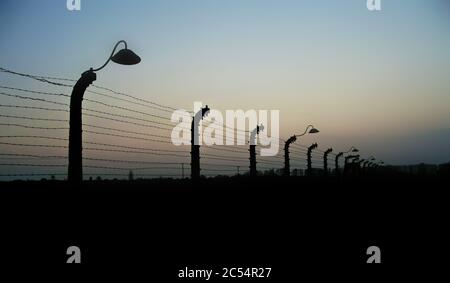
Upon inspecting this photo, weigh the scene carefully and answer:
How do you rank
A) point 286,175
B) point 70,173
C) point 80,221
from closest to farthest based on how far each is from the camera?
point 80,221, point 70,173, point 286,175

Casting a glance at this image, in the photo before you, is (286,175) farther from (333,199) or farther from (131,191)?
(131,191)

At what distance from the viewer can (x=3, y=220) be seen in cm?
396

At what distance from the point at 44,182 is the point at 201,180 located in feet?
8.27

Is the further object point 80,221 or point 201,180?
point 201,180

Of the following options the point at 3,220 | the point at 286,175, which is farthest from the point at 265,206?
the point at 286,175

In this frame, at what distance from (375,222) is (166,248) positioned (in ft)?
8.74

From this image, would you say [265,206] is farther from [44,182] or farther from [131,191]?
[44,182]

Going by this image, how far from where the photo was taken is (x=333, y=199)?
712 cm

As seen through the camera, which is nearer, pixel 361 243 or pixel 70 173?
pixel 361 243
